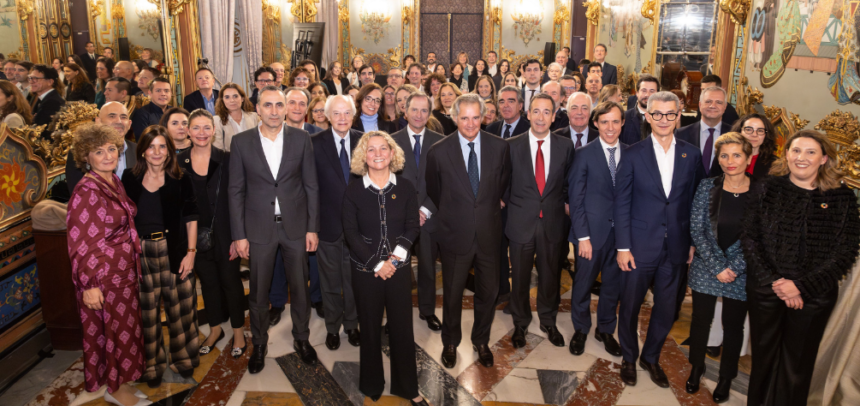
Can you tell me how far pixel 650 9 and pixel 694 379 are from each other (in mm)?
6551

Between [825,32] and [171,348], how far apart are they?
4.84m

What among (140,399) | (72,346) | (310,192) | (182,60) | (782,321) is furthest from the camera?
(182,60)

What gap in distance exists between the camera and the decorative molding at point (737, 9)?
495cm

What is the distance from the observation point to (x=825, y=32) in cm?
371

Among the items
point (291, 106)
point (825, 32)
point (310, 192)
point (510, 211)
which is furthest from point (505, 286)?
→ point (825, 32)

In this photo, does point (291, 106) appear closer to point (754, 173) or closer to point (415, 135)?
point (415, 135)

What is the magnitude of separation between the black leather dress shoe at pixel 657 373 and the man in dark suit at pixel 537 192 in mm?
839

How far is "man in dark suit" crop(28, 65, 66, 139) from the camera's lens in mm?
3932

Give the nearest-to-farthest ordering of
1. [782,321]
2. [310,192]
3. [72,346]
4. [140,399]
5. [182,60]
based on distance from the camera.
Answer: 1. [782,321]
2. [140,399]
3. [310,192]
4. [72,346]
5. [182,60]

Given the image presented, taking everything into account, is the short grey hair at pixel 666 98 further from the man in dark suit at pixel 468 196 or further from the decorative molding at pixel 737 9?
the decorative molding at pixel 737 9

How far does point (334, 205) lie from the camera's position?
11.4 feet

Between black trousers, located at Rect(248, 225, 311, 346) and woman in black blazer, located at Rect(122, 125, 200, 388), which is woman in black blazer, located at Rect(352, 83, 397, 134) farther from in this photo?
woman in black blazer, located at Rect(122, 125, 200, 388)

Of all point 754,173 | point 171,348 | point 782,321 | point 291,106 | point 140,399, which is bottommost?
point 140,399

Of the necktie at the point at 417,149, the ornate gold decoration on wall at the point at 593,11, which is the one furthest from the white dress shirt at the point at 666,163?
the ornate gold decoration on wall at the point at 593,11
